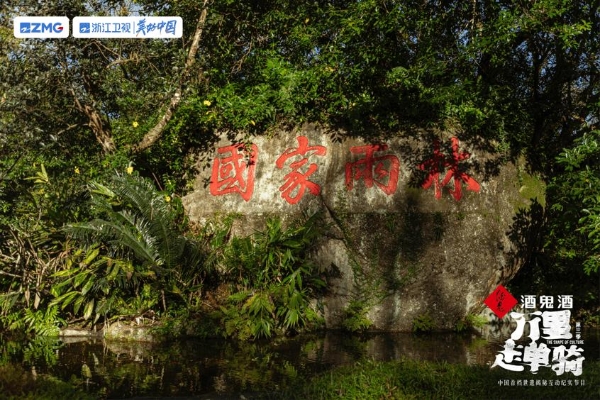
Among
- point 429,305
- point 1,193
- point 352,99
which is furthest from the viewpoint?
point 352,99

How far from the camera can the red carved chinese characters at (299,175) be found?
834 centimetres

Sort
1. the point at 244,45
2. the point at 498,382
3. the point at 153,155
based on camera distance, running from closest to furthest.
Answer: the point at 498,382 → the point at 153,155 → the point at 244,45

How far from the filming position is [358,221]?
8055 millimetres

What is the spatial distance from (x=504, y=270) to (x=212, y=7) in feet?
19.2

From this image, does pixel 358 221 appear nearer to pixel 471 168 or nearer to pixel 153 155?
pixel 471 168

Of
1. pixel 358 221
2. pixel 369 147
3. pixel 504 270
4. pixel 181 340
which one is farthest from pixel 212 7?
pixel 504 270

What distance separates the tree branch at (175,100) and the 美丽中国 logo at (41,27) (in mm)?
1613

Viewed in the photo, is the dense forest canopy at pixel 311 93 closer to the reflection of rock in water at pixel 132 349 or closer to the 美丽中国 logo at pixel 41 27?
the 美丽中国 logo at pixel 41 27

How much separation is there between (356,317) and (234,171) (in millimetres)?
2701

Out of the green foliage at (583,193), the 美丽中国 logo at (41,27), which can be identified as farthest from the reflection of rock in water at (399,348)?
the 美丽中国 logo at (41,27)

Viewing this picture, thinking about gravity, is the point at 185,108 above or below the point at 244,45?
below

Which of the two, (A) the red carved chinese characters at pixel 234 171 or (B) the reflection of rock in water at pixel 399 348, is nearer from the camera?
(B) the reflection of rock in water at pixel 399 348

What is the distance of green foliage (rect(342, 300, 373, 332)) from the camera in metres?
7.89

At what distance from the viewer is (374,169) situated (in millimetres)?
8234
